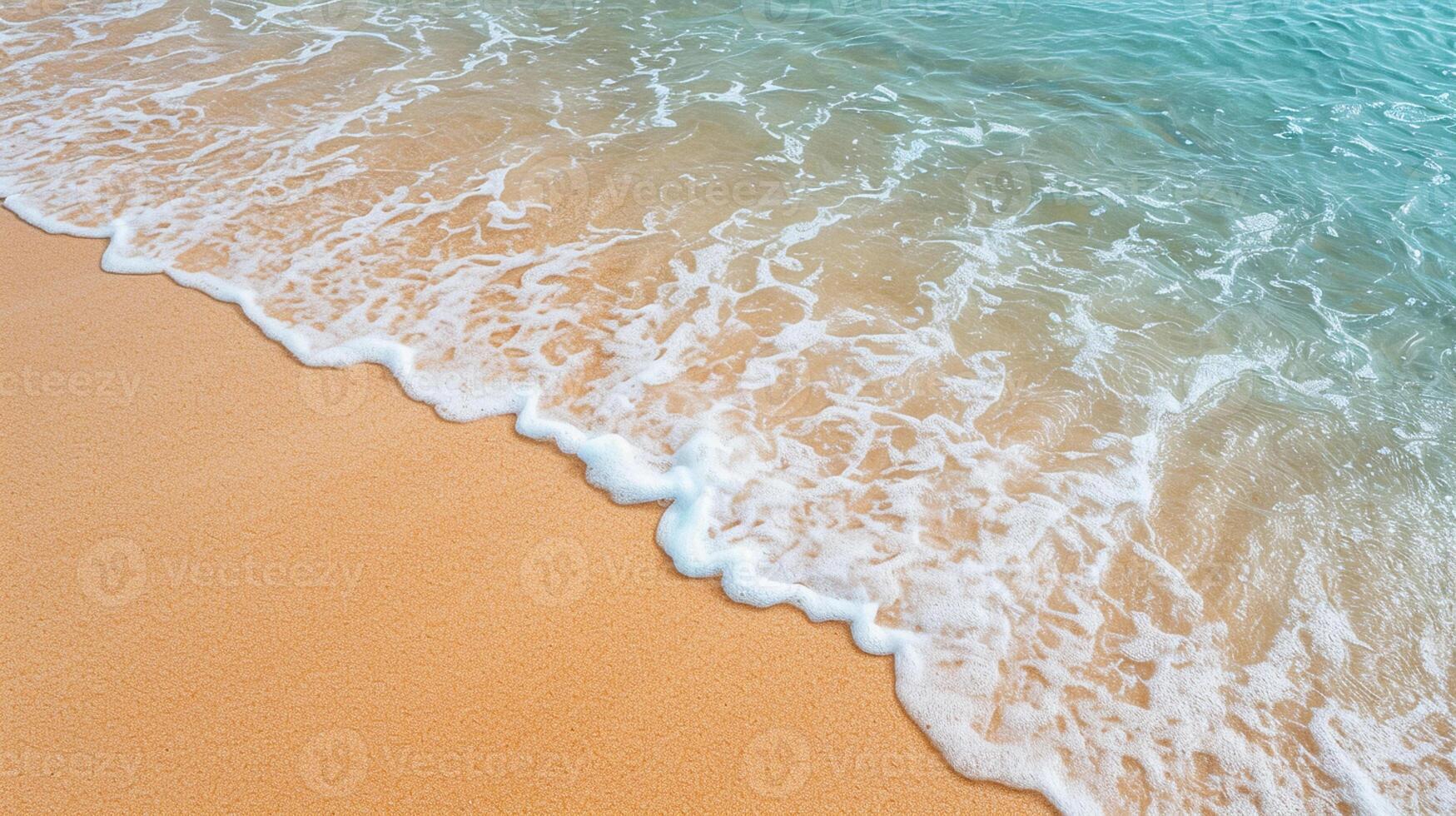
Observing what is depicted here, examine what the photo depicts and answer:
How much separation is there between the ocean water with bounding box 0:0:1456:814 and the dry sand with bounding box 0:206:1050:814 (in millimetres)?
283

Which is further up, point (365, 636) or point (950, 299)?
point (950, 299)

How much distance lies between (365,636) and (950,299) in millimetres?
4040

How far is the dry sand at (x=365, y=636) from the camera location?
2947 millimetres

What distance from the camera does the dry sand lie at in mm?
2947

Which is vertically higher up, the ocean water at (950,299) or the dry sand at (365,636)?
the ocean water at (950,299)

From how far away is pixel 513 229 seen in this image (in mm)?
6004

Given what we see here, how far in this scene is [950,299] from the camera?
5418 mm

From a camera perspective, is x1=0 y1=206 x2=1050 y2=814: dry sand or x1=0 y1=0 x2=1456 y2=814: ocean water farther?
x1=0 y1=0 x2=1456 y2=814: ocean water

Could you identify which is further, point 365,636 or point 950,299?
point 950,299

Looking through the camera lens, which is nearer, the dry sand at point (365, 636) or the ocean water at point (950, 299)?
the dry sand at point (365, 636)

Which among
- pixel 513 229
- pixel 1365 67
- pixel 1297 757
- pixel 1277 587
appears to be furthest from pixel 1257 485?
pixel 1365 67

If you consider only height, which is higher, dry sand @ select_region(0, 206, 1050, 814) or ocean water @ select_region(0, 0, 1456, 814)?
ocean water @ select_region(0, 0, 1456, 814)

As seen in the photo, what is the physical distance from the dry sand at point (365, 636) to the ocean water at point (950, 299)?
0.28 m

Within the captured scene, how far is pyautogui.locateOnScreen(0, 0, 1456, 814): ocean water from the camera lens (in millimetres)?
3428
